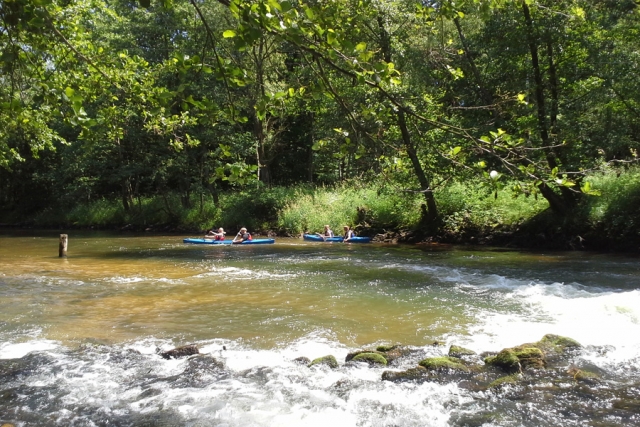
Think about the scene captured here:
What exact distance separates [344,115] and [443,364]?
3.33 m

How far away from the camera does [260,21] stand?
2.40 metres

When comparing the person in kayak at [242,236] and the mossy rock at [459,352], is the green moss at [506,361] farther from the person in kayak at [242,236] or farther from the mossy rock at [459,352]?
the person in kayak at [242,236]

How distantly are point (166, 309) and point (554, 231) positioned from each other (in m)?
12.0

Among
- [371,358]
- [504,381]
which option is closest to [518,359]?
[504,381]

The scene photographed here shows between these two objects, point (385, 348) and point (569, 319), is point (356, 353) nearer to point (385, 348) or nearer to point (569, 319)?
point (385, 348)

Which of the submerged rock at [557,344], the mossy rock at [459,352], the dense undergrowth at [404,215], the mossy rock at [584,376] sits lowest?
the mossy rock at [584,376]

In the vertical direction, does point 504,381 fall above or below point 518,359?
below

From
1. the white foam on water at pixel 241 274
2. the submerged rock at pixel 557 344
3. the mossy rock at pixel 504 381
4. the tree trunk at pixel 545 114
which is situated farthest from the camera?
the tree trunk at pixel 545 114

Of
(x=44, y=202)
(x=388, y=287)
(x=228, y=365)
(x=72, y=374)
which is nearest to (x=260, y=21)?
(x=228, y=365)

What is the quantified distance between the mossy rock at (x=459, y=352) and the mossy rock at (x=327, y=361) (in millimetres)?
1385

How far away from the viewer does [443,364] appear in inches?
221

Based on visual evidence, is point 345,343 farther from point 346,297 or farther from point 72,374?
point 72,374

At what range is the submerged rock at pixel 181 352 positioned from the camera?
20.4ft

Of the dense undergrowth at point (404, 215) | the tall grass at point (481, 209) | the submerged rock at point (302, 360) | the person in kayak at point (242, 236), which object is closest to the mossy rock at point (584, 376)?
the submerged rock at point (302, 360)
